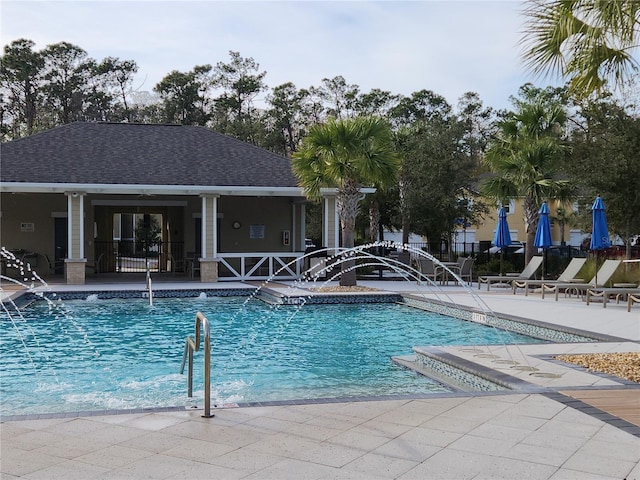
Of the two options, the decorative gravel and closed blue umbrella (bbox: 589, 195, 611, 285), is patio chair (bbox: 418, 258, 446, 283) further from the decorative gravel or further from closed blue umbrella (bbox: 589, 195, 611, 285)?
closed blue umbrella (bbox: 589, 195, 611, 285)

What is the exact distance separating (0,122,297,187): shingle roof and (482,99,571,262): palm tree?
6.26 meters

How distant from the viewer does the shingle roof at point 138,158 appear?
19734 mm

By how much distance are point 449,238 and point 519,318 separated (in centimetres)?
1562

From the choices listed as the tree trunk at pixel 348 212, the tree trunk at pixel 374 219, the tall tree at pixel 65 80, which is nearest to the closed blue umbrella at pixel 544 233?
the tree trunk at pixel 348 212

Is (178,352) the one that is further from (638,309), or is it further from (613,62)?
(638,309)

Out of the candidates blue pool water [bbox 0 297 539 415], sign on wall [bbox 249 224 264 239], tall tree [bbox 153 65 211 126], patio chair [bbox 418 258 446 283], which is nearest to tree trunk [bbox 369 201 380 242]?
sign on wall [bbox 249 224 264 239]

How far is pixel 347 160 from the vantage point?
18.0 metres

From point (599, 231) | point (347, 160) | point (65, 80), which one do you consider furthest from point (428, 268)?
point (65, 80)

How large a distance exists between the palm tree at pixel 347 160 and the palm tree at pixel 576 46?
31.3 feet

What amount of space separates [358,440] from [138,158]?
18351 millimetres

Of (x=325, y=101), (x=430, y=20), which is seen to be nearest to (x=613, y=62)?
(x=430, y=20)

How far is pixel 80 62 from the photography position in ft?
155

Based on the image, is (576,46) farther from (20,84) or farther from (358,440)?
(20,84)

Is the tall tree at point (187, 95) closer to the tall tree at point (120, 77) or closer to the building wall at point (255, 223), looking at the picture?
the tall tree at point (120, 77)
